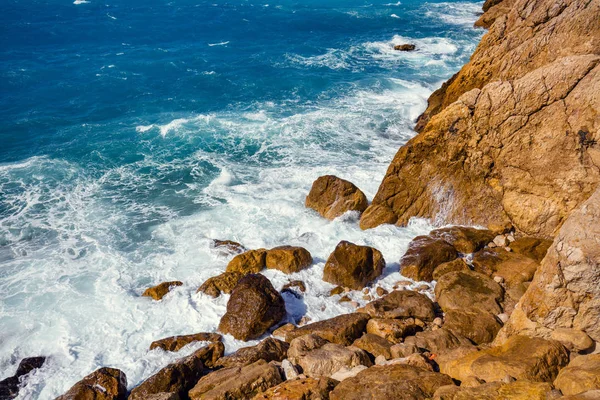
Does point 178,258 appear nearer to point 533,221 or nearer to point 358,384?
point 358,384

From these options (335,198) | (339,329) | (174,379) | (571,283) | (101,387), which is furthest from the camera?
(335,198)

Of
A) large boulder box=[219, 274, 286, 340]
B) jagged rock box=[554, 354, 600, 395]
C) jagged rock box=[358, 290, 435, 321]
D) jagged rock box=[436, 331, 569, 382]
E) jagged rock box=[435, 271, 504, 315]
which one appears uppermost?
jagged rock box=[554, 354, 600, 395]

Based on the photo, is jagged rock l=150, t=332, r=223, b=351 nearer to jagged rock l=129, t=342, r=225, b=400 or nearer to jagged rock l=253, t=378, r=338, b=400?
jagged rock l=129, t=342, r=225, b=400

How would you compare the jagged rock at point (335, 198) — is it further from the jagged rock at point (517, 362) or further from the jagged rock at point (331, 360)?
the jagged rock at point (517, 362)

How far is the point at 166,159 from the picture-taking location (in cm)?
2972

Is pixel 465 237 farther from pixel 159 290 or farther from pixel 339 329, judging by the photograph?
pixel 159 290

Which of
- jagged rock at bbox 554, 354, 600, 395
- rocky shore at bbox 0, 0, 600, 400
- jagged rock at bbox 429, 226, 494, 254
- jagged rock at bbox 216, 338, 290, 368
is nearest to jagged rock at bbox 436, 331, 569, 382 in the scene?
rocky shore at bbox 0, 0, 600, 400

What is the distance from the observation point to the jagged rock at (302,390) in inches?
392

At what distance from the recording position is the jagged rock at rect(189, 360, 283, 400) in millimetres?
10930

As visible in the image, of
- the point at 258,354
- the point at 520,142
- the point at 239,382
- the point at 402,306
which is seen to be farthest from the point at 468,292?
the point at 239,382

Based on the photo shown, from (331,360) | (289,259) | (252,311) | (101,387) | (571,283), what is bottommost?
(101,387)

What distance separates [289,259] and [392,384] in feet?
28.6

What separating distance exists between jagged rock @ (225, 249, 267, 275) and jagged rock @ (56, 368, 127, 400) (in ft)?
20.7

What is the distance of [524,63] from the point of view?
19.6 metres
